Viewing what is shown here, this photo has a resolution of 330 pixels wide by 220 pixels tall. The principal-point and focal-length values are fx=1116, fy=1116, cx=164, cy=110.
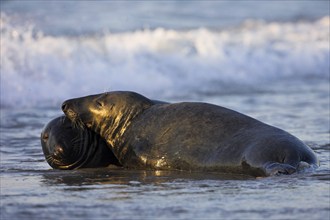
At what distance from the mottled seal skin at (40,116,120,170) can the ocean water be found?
0.17m

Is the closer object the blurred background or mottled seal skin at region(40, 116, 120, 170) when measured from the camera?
mottled seal skin at region(40, 116, 120, 170)

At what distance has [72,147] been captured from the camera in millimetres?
9500

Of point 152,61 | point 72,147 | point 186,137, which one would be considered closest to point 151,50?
point 152,61

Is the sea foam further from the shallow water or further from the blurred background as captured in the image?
the shallow water

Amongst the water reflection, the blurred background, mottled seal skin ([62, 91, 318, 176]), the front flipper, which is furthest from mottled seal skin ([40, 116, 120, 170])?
the blurred background

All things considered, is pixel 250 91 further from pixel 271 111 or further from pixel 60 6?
pixel 60 6

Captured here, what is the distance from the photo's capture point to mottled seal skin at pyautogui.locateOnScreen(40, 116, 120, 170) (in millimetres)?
9453

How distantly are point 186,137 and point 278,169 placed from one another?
1.09m

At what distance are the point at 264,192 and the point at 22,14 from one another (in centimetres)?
1599

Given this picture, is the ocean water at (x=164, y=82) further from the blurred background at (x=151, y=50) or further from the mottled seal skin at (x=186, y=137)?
the mottled seal skin at (x=186, y=137)

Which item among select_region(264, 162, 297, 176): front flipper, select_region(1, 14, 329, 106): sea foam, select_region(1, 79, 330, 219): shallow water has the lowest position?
select_region(1, 79, 330, 219): shallow water

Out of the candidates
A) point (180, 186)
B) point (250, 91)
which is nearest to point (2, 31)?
point (250, 91)

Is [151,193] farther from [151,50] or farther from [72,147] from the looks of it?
[151,50]

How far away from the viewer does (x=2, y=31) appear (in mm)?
18906
